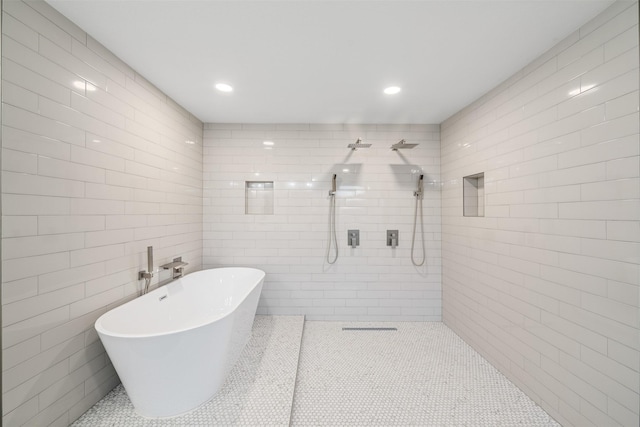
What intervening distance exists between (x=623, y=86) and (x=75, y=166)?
3.21 meters

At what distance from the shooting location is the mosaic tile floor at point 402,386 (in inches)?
73.9

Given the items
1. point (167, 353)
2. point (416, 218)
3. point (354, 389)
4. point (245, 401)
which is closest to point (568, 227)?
point (416, 218)

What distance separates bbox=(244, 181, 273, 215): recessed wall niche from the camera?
3432mm

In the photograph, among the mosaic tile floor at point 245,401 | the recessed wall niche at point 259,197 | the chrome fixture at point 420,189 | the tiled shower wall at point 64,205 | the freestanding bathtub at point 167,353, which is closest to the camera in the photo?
the tiled shower wall at point 64,205

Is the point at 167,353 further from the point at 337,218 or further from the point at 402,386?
the point at 337,218

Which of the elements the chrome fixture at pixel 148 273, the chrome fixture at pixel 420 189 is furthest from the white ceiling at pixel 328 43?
the chrome fixture at pixel 148 273

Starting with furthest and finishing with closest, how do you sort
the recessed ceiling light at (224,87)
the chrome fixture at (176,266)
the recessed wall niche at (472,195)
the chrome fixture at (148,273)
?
the recessed wall niche at (472,195) < the chrome fixture at (176,266) < the recessed ceiling light at (224,87) < the chrome fixture at (148,273)

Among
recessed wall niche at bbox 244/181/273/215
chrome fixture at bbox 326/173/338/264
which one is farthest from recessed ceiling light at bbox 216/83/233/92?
chrome fixture at bbox 326/173/338/264

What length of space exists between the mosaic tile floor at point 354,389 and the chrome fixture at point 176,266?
978 mm

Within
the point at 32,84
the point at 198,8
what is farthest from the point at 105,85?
the point at 198,8

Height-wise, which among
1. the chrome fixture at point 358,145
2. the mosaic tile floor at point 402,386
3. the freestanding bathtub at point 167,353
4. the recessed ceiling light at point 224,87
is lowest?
the mosaic tile floor at point 402,386

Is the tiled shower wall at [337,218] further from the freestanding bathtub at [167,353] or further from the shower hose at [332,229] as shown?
the freestanding bathtub at [167,353]

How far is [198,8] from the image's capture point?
156 cm

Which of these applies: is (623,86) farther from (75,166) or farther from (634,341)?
(75,166)
